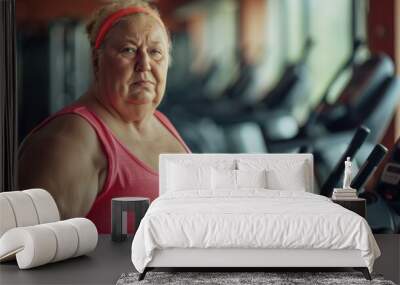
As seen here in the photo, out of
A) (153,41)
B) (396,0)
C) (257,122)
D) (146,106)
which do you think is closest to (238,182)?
(257,122)

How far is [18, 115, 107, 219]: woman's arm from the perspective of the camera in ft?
22.1

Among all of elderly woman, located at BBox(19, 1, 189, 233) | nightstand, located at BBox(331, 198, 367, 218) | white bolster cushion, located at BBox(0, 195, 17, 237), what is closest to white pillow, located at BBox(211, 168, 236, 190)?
elderly woman, located at BBox(19, 1, 189, 233)

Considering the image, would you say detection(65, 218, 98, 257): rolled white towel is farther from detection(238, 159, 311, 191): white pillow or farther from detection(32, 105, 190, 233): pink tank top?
detection(238, 159, 311, 191): white pillow

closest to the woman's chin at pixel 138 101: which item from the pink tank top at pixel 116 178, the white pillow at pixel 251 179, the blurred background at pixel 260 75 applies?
the blurred background at pixel 260 75

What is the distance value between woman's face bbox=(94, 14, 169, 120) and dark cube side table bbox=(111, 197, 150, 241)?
1.03 metres

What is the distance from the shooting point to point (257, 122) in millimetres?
6941

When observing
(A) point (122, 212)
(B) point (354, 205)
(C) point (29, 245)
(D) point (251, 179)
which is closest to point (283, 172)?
(D) point (251, 179)

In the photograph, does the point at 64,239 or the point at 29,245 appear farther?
the point at 64,239

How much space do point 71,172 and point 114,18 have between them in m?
1.73

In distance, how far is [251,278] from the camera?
4668 mm

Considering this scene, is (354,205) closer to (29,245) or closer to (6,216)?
(29,245)

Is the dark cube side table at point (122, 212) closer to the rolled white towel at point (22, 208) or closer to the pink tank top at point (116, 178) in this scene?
the pink tank top at point (116, 178)

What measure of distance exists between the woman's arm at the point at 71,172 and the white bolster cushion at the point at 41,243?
1.43 meters

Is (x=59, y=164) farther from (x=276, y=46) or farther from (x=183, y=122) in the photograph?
(x=276, y=46)
